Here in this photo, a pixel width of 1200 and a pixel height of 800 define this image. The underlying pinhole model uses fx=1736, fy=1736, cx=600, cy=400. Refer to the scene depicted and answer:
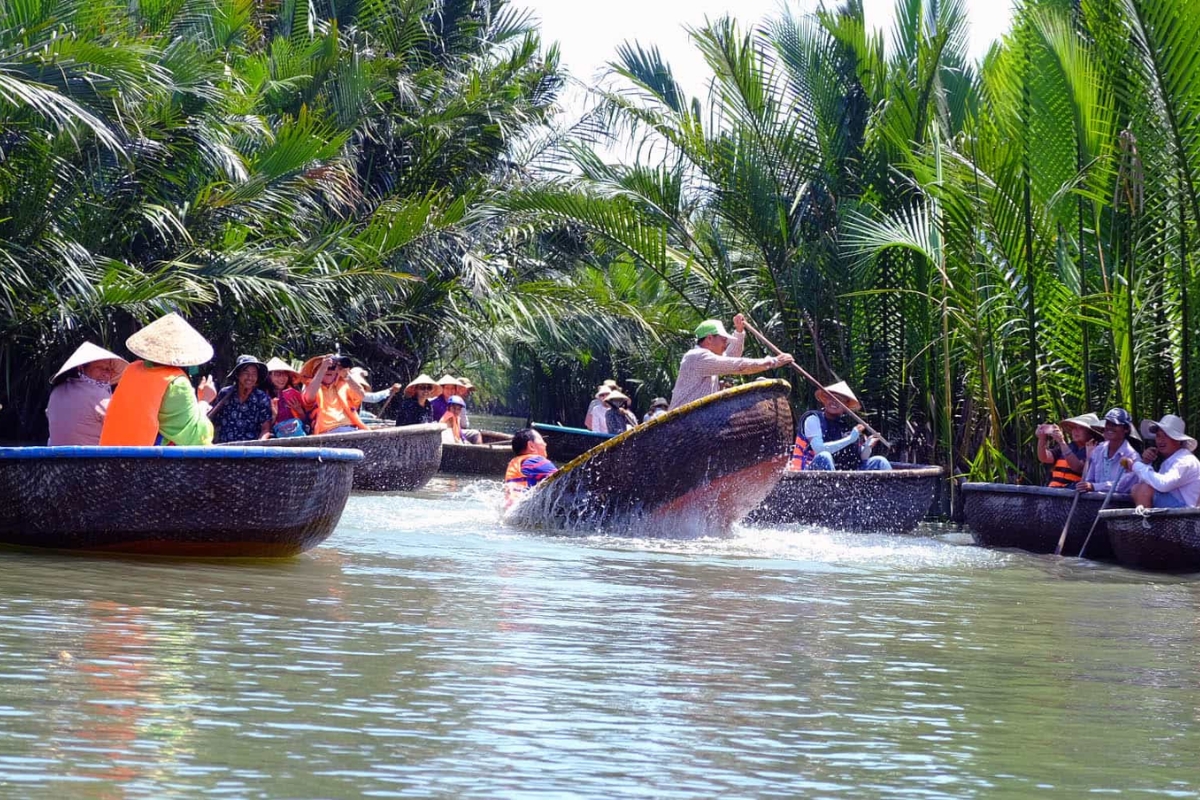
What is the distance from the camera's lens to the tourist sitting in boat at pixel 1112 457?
36.4ft

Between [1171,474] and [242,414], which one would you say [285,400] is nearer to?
[242,414]

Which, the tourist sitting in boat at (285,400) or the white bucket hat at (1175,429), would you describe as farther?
the tourist sitting in boat at (285,400)

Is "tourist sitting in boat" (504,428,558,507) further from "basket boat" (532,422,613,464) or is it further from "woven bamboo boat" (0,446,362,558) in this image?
"basket boat" (532,422,613,464)

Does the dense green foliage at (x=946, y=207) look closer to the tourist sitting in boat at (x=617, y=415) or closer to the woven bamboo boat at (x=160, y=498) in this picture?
the tourist sitting in boat at (x=617, y=415)

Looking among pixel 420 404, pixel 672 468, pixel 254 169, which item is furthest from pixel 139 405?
pixel 420 404

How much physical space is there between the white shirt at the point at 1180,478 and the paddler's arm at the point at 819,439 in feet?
9.35

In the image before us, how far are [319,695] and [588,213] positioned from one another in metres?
11.7

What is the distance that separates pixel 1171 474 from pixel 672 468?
119 inches

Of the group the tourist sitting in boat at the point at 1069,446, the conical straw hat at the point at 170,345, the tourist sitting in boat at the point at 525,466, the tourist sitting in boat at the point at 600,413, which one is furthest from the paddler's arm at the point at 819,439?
the tourist sitting in boat at the point at 600,413

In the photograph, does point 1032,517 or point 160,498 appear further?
point 1032,517

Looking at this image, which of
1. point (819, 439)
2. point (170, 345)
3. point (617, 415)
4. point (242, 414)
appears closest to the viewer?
point (170, 345)

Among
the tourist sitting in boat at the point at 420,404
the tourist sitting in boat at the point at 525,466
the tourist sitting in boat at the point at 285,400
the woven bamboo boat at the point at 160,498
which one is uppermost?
the tourist sitting in boat at the point at 420,404

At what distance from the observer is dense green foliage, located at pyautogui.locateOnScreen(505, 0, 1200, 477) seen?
11.4 metres

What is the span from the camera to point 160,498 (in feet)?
27.4
